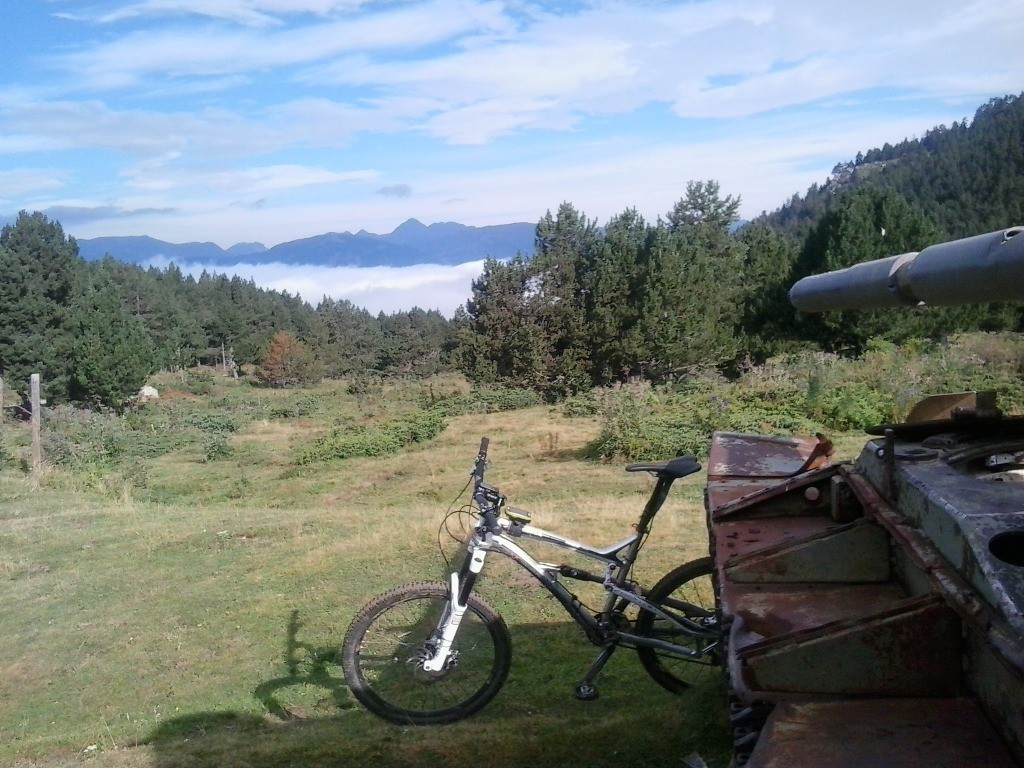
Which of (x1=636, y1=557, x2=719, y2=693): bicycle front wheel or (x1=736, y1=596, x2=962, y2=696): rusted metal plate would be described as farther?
(x1=636, y1=557, x2=719, y2=693): bicycle front wheel

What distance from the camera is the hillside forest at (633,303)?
24828 millimetres

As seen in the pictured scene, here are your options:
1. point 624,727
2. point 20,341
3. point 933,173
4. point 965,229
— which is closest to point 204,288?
point 20,341

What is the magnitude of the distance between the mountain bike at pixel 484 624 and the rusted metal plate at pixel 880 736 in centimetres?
235

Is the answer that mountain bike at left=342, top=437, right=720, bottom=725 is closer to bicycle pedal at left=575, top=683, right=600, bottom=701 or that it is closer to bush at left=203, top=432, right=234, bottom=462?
bicycle pedal at left=575, top=683, right=600, bottom=701

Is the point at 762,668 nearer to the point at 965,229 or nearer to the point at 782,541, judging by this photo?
the point at 782,541

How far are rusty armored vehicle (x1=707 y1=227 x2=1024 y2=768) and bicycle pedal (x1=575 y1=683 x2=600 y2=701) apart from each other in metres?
1.50

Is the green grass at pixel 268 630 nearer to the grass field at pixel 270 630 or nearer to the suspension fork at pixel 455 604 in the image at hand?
the grass field at pixel 270 630

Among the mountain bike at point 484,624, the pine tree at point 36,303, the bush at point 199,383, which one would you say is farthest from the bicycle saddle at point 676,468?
the bush at point 199,383

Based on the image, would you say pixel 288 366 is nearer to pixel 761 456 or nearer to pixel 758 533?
pixel 761 456

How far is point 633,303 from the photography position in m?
27.1

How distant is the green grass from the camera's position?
457cm

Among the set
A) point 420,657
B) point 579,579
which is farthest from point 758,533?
point 420,657

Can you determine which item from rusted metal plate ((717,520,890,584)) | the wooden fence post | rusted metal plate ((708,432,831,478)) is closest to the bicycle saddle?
rusted metal plate ((708,432,831,478))

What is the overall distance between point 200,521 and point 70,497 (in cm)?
331
